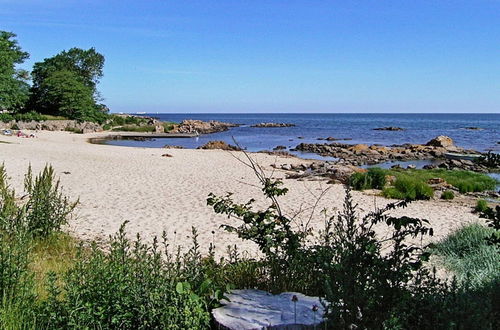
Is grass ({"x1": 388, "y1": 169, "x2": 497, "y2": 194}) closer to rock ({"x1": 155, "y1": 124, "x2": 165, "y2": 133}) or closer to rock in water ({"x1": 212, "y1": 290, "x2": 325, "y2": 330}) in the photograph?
rock in water ({"x1": 212, "y1": 290, "x2": 325, "y2": 330})

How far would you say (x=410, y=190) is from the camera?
603 inches

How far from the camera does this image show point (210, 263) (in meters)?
4.45

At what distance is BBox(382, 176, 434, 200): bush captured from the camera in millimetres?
15172

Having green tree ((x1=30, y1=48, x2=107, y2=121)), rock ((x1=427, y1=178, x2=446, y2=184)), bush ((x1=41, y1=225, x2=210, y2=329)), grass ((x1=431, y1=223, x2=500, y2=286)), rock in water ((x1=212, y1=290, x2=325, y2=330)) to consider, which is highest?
green tree ((x1=30, y1=48, x2=107, y2=121))

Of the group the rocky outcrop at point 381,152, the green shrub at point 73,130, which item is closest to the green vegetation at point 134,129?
the green shrub at point 73,130

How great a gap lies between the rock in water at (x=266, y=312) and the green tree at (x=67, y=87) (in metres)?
56.4

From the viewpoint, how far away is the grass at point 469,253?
19.6 ft

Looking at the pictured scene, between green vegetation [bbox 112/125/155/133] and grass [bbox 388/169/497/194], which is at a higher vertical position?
green vegetation [bbox 112/125/155/133]

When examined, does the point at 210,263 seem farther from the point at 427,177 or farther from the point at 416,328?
the point at 427,177

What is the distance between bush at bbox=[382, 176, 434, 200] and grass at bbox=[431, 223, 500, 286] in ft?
23.4

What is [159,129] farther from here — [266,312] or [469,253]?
[266,312]

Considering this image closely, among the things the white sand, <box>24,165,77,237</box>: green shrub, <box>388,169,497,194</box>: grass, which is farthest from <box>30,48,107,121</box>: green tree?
<box>24,165,77,237</box>: green shrub

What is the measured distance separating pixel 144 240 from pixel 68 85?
54.9 m

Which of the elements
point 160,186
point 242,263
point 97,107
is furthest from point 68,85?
point 242,263
